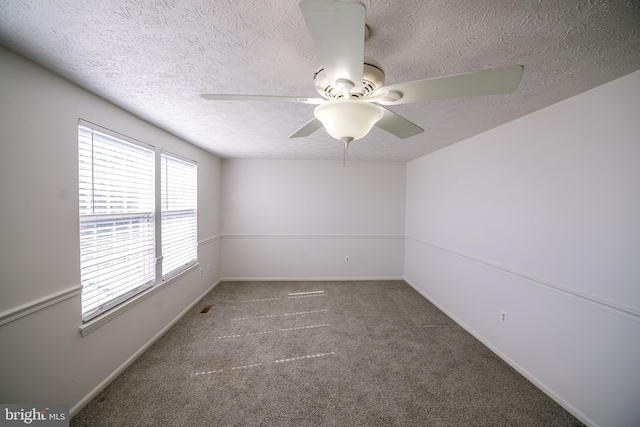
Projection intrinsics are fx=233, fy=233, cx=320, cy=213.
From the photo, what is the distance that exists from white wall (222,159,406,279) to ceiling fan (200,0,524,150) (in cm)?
312

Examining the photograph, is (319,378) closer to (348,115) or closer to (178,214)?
(348,115)

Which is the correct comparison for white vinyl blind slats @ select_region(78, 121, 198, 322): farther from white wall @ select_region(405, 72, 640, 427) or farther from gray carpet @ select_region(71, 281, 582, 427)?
white wall @ select_region(405, 72, 640, 427)

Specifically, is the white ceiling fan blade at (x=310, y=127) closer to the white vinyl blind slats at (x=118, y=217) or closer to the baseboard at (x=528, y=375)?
the white vinyl blind slats at (x=118, y=217)

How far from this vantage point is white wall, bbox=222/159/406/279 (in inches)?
168

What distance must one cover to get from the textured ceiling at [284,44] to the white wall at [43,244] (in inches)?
7.1

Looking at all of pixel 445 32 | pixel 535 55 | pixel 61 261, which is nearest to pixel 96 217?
pixel 61 261

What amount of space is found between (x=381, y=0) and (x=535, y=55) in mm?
916

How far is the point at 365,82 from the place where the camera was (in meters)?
1.04

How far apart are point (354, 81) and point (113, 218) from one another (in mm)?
2151

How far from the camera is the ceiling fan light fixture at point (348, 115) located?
1.02 m

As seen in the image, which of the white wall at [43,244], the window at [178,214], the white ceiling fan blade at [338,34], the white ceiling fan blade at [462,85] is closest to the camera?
the white ceiling fan blade at [338,34]

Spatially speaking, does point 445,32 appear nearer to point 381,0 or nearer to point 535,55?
point 381,0

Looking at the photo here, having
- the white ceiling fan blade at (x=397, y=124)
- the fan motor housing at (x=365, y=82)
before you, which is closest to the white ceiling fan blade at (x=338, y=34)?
the fan motor housing at (x=365, y=82)

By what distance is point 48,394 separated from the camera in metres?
1.42
